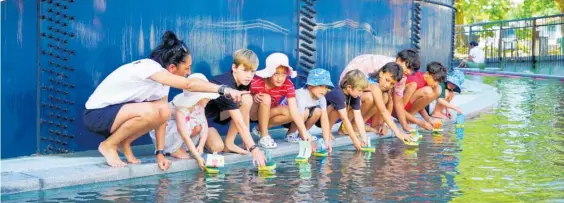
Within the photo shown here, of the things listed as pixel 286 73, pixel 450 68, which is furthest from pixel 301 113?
pixel 450 68

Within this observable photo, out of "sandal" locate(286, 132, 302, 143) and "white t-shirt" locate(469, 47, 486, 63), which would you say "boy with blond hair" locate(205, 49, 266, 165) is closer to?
"sandal" locate(286, 132, 302, 143)

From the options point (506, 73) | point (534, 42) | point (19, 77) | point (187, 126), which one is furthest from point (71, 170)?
point (534, 42)

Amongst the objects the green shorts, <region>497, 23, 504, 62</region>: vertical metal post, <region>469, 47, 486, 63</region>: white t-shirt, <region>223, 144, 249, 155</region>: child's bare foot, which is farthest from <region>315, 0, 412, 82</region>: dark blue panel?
<region>497, 23, 504, 62</region>: vertical metal post

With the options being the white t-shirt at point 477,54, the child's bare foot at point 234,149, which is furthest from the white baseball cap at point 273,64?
the white t-shirt at point 477,54

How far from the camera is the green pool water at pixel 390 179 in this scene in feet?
22.3

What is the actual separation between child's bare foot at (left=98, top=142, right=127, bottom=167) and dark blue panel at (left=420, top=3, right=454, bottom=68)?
7376 mm

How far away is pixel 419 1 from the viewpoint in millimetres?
14039

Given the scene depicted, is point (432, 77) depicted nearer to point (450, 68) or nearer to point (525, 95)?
point (450, 68)

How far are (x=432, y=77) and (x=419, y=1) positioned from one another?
7.18ft

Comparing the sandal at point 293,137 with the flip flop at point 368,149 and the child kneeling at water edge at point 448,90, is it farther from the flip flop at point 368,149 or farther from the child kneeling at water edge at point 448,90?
the child kneeling at water edge at point 448,90

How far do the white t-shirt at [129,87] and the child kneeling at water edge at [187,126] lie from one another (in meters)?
0.42

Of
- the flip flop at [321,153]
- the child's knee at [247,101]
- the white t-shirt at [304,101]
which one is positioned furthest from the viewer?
the white t-shirt at [304,101]

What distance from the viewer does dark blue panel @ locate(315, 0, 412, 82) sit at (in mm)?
11617

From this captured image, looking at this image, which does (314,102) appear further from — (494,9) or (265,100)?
(494,9)
